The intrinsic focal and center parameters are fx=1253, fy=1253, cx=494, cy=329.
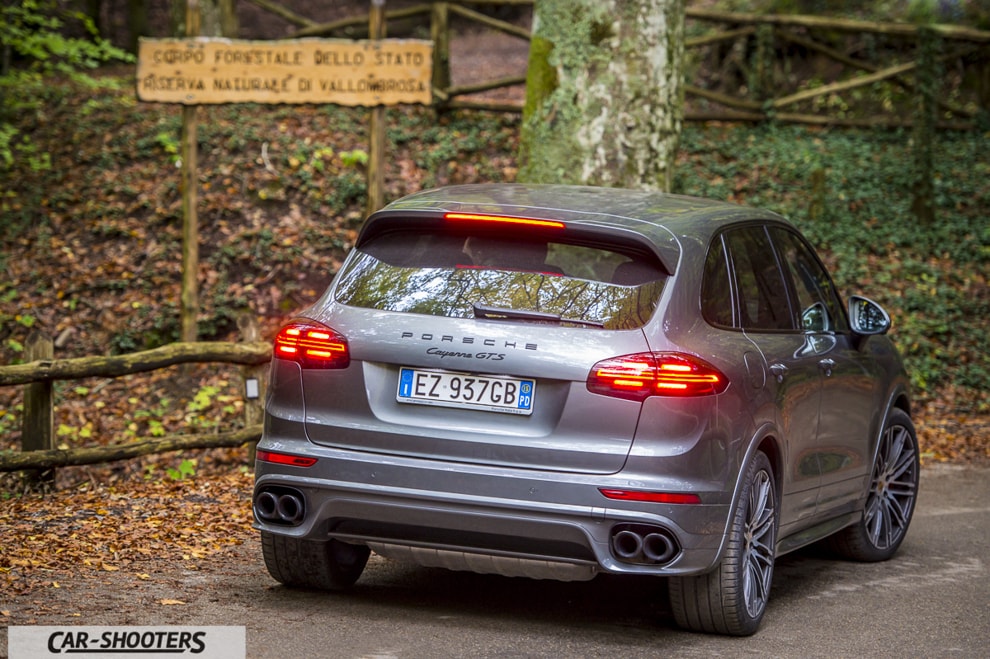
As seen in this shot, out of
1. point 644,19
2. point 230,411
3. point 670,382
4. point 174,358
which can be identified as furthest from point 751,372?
point 230,411

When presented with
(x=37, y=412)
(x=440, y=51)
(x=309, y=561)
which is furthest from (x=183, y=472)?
(x=440, y=51)

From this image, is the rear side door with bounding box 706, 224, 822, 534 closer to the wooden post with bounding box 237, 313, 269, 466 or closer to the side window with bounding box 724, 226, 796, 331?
the side window with bounding box 724, 226, 796, 331

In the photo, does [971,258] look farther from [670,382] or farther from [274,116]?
[670,382]

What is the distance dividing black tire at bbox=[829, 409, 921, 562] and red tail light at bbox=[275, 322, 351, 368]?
3.61 meters

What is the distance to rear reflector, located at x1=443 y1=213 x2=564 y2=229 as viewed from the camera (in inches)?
209

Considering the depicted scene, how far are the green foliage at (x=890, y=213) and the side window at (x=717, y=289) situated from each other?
8.51 meters

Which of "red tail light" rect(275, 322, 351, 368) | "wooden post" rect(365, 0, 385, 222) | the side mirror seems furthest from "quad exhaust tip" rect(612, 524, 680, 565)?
"wooden post" rect(365, 0, 385, 222)

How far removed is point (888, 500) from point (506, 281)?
11.9 ft

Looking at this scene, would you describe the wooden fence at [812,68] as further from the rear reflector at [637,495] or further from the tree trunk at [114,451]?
the rear reflector at [637,495]

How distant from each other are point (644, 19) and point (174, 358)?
4623 mm

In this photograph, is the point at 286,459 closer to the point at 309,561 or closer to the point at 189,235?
the point at 309,561

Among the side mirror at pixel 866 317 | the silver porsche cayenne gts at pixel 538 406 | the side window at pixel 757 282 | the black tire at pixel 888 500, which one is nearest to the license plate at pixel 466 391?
the silver porsche cayenne gts at pixel 538 406

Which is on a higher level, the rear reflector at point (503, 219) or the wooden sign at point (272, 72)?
the wooden sign at point (272, 72)

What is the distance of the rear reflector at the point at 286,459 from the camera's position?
17.2 feet
